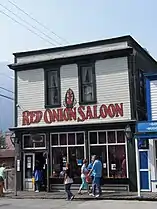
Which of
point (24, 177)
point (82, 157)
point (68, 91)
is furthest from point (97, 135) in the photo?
point (24, 177)

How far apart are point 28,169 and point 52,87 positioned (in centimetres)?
506

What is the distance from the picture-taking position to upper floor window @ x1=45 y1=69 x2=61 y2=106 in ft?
81.8

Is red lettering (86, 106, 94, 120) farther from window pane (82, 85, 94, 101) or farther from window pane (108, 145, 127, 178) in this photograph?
window pane (108, 145, 127, 178)

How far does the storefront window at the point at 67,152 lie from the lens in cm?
2394

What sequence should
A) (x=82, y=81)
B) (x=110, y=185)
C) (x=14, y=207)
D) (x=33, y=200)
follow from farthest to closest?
(x=82, y=81), (x=110, y=185), (x=33, y=200), (x=14, y=207)

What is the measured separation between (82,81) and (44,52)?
130 inches

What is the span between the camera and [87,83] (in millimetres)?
24219

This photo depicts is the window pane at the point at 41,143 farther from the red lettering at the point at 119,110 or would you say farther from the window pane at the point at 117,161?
the red lettering at the point at 119,110

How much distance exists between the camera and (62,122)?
24516mm

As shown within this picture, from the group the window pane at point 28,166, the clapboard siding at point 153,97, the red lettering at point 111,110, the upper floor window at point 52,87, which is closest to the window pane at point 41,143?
the window pane at point 28,166

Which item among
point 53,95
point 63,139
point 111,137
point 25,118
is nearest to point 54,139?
point 63,139

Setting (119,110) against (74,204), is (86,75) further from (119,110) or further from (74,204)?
(74,204)

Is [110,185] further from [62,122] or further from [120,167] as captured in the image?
[62,122]

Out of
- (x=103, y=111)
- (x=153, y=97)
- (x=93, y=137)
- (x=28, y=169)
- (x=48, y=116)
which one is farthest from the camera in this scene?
(x=28, y=169)
